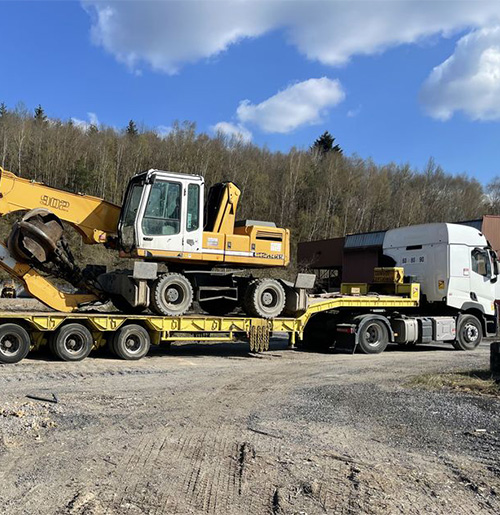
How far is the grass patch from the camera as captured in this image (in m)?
9.27

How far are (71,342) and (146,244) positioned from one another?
104 inches

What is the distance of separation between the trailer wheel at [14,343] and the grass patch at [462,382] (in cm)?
758

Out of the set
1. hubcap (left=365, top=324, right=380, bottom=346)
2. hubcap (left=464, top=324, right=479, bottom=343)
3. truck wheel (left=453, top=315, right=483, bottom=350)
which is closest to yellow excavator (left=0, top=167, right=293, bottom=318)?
hubcap (left=365, top=324, right=380, bottom=346)

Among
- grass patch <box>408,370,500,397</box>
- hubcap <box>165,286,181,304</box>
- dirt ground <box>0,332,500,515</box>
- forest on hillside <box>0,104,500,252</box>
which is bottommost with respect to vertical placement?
dirt ground <box>0,332,500,515</box>

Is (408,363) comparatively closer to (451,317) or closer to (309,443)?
(451,317)

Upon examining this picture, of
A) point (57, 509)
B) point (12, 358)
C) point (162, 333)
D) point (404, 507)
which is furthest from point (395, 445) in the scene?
point (12, 358)

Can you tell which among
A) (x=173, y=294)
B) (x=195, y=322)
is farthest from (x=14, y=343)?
(x=195, y=322)

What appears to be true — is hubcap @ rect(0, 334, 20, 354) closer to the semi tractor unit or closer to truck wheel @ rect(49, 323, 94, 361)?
truck wheel @ rect(49, 323, 94, 361)

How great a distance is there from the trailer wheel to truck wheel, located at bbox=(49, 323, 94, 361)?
0.57 m

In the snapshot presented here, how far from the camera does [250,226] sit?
44.2ft

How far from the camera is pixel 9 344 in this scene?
10.8m

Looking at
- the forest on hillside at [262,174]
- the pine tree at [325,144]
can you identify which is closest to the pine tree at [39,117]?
the forest on hillside at [262,174]

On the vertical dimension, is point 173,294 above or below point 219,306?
above

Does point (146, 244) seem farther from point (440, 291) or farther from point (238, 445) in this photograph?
point (440, 291)
